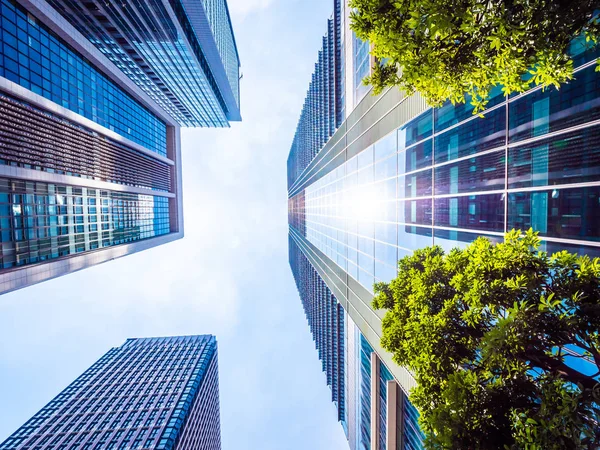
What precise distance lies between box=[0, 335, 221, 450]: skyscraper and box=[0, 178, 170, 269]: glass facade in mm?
42887

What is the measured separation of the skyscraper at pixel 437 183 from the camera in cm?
773

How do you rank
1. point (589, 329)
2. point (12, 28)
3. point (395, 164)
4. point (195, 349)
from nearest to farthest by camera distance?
1. point (589, 329)
2. point (395, 164)
3. point (12, 28)
4. point (195, 349)

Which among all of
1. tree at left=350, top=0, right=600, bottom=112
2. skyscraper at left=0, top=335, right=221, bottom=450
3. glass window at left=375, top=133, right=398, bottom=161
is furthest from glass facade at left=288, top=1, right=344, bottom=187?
skyscraper at left=0, top=335, right=221, bottom=450

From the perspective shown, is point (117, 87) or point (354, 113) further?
point (117, 87)

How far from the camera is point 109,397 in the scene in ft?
214

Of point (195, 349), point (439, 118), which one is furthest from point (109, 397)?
point (439, 118)

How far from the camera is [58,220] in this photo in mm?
26922

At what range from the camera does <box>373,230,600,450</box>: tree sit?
4.93 meters

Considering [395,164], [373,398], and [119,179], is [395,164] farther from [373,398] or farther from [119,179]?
[119,179]

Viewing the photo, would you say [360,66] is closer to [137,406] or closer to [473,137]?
[473,137]

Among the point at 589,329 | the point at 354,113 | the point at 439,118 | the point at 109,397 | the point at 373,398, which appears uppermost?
the point at 354,113

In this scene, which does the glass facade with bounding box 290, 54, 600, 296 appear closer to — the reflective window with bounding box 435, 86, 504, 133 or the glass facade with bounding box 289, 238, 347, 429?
the reflective window with bounding box 435, 86, 504, 133

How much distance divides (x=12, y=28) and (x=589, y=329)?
40.7 meters

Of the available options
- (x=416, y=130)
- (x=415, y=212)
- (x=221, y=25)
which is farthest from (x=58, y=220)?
(x=221, y=25)
